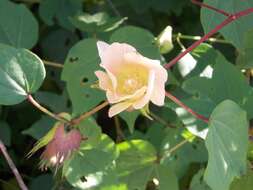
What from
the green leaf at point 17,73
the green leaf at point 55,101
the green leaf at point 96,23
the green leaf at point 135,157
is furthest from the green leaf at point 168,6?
the green leaf at point 17,73

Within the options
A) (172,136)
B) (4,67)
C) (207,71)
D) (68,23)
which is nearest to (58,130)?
(4,67)

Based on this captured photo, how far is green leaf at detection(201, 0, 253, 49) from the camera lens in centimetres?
100

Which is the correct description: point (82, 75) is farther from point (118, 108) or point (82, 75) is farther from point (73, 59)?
point (118, 108)

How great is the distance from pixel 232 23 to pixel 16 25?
15.1 inches

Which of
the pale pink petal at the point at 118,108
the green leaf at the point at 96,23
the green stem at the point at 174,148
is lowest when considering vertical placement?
the green stem at the point at 174,148

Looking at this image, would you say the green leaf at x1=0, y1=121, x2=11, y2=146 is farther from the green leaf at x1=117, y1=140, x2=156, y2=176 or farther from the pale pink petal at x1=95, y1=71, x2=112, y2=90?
the pale pink petal at x1=95, y1=71, x2=112, y2=90

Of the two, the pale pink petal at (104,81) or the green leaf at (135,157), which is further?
the green leaf at (135,157)

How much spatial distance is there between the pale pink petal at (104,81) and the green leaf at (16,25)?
33cm

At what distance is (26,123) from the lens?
143 centimetres

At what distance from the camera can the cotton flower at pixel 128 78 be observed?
2.65 ft

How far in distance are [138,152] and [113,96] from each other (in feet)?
0.88

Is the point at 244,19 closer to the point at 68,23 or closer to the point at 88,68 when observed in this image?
the point at 88,68

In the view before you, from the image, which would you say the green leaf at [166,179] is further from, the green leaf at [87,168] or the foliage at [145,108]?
the green leaf at [87,168]

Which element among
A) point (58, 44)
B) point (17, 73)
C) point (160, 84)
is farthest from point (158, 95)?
point (58, 44)
